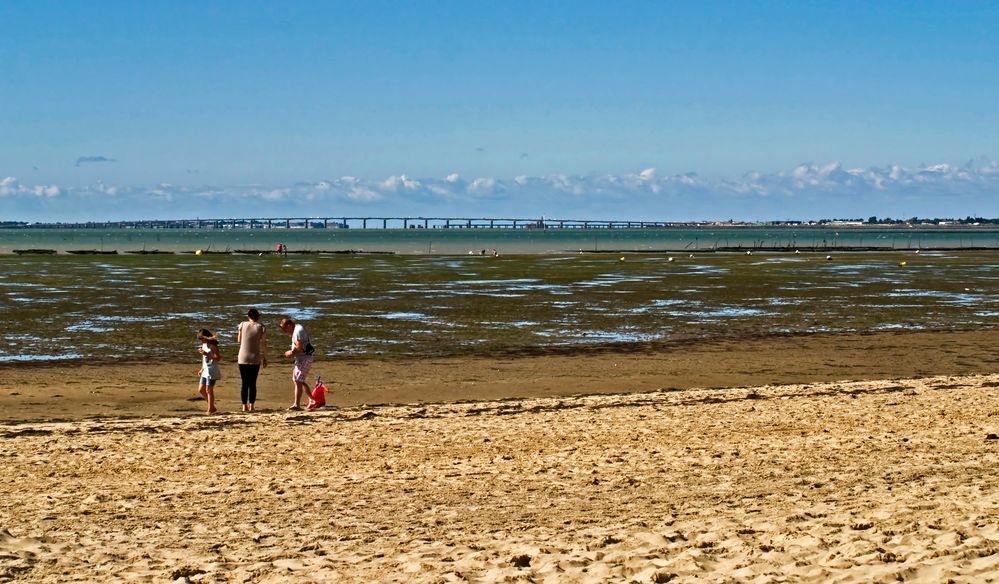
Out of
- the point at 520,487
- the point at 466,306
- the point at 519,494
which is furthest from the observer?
the point at 466,306

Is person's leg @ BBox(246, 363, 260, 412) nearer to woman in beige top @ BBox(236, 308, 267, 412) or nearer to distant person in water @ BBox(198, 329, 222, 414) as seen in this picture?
woman in beige top @ BBox(236, 308, 267, 412)

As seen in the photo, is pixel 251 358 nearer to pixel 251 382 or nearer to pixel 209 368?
pixel 251 382

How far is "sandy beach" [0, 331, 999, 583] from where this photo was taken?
925cm

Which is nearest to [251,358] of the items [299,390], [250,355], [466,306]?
[250,355]

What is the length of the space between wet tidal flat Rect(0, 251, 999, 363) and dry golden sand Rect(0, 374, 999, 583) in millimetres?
11738

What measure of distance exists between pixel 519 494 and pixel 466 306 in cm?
3027

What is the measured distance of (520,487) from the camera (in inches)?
488

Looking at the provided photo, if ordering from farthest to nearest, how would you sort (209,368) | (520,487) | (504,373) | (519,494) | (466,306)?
(466,306), (504,373), (209,368), (520,487), (519,494)

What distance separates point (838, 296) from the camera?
47.8 metres

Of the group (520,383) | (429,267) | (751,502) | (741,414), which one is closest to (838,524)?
(751,502)

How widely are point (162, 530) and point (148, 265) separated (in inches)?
2986

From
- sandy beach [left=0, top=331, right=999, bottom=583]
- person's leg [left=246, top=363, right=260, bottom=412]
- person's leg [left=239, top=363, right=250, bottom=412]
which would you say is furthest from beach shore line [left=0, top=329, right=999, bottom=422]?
person's leg [left=239, top=363, right=250, bottom=412]

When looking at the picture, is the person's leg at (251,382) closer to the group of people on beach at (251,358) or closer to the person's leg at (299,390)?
the group of people on beach at (251,358)

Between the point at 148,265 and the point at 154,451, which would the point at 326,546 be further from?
the point at 148,265
